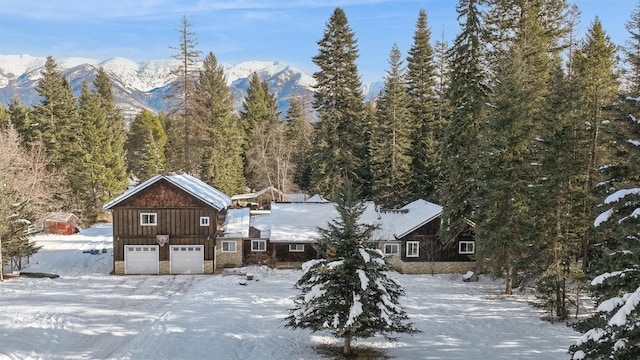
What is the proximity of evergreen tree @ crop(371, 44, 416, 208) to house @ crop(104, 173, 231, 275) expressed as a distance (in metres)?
16.7

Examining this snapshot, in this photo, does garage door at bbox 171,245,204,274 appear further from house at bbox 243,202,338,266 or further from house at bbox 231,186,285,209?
house at bbox 231,186,285,209

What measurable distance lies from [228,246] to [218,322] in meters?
13.7

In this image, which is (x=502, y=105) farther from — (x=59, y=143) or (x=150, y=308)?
(x=59, y=143)

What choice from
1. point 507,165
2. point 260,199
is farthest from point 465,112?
point 260,199

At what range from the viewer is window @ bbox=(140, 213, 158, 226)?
108 feet

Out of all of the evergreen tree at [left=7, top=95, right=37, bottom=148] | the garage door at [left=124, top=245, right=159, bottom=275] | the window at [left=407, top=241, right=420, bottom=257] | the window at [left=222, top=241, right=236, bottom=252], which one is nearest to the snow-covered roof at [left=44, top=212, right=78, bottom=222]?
the evergreen tree at [left=7, top=95, right=37, bottom=148]

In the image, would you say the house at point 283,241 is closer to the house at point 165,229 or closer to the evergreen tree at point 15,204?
the house at point 165,229

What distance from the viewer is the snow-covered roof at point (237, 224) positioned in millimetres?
34188

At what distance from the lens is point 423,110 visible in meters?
48.0

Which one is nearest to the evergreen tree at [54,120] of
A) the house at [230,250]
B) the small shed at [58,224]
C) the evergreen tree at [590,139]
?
the small shed at [58,224]

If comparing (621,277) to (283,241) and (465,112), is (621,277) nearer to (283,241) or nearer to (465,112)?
(465,112)

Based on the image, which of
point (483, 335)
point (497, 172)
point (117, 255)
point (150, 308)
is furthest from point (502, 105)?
point (117, 255)

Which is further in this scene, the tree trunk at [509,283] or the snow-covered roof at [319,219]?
the snow-covered roof at [319,219]

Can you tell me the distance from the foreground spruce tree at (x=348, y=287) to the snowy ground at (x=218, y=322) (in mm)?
1676
